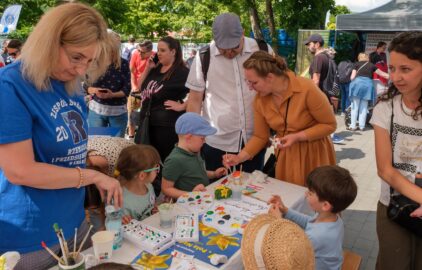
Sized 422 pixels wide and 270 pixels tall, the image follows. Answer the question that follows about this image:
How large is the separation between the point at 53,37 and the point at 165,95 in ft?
7.16

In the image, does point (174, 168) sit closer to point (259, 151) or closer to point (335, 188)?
point (259, 151)

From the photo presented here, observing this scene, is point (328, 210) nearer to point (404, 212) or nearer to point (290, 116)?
point (404, 212)

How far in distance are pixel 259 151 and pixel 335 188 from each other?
901 mm

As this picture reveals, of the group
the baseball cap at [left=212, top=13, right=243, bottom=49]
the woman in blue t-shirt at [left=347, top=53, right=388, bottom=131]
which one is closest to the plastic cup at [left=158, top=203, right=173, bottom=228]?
the baseball cap at [left=212, top=13, right=243, bottom=49]

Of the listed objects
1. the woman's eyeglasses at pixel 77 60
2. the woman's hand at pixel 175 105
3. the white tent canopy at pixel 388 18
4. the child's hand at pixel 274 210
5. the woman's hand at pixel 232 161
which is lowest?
the child's hand at pixel 274 210

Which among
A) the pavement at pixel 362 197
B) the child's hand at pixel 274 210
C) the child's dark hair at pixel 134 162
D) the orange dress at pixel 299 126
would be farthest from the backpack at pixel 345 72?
the child's dark hair at pixel 134 162

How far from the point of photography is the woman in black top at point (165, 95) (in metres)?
3.46

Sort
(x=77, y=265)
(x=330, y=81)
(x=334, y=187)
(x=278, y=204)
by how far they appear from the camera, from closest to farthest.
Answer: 1. (x=77, y=265)
2. (x=334, y=187)
3. (x=278, y=204)
4. (x=330, y=81)

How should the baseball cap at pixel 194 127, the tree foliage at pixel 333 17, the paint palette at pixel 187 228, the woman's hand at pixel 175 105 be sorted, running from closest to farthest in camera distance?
the paint palette at pixel 187 228 < the baseball cap at pixel 194 127 < the woman's hand at pixel 175 105 < the tree foliage at pixel 333 17

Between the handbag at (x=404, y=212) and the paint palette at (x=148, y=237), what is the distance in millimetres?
1127

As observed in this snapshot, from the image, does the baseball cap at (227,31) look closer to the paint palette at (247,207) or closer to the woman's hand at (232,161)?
the woman's hand at (232,161)

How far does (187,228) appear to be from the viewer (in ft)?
5.78

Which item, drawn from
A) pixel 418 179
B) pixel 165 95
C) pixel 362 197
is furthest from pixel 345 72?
pixel 418 179

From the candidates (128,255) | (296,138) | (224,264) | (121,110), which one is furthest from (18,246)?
(121,110)
